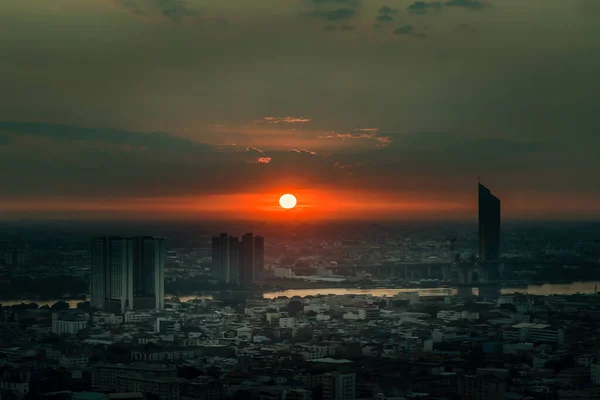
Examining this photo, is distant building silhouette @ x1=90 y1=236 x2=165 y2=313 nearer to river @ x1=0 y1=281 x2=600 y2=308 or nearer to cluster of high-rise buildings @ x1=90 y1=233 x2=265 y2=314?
cluster of high-rise buildings @ x1=90 y1=233 x2=265 y2=314

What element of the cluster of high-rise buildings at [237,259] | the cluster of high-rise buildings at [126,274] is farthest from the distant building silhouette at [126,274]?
the cluster of high-rise buildings at [237,259]

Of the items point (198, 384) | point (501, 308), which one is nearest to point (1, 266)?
point (501, 308)

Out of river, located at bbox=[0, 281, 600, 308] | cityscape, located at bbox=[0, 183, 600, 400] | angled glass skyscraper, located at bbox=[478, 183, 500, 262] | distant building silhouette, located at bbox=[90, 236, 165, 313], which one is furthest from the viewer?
angled glass skyscraper, located at bbox=[478, 183, 500, 262]

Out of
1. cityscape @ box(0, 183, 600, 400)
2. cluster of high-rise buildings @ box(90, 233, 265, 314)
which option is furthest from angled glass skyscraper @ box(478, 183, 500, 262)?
cluster of high-rise buildings @ box(90, 233, 265, 314)

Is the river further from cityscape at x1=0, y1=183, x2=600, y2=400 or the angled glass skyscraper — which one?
the angled glass skyscraper

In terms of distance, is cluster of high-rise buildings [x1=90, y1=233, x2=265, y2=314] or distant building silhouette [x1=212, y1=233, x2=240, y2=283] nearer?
cluster of high-rise buildings [x1=90, y1=233, x2=265, y2=314]

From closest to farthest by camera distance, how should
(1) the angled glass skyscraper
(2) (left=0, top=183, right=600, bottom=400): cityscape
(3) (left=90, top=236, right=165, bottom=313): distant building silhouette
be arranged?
(2) (left=0, top=183, right=600, bottom=400): cityscape
(3) (left=90, top=236, right=165, bottom=313): distant building silhouette
(1) the angled glass skyscraper

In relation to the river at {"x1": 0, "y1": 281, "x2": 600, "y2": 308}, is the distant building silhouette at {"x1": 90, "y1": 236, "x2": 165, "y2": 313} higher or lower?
higher
